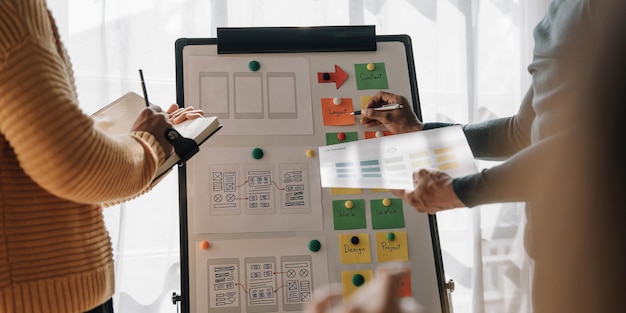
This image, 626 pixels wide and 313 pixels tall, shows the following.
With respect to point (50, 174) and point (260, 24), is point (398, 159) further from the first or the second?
point (260, 24)

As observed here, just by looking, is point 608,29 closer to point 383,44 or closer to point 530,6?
point 383,44

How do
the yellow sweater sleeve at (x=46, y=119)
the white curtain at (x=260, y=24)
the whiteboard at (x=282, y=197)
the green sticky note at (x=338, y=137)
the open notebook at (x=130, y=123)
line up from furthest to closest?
the white curtain at (x=260, y=24)
the green sticky note at (x=338, y=137)
the whiteboard at (x=282, y=197)
the open notebook at (x=130, y=123)
the yellow sweater sleeve at (x=46, y=119)

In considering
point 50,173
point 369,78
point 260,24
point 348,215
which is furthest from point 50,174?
point 260,24

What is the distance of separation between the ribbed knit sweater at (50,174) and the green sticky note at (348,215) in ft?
2.00

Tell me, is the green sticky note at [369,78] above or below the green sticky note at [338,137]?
above

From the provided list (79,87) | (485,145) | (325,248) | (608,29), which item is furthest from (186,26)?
(608,29)

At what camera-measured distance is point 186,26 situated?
179 centimetres

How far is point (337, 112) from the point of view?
1.50 metres

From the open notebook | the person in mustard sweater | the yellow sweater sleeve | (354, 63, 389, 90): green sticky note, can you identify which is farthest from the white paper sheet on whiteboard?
the yellow sweater sleeve

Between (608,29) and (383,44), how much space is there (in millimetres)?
1347

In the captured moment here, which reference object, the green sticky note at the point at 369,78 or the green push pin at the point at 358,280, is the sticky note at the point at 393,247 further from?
the green sticky note at the point at 369,78

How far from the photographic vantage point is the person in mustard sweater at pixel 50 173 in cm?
70

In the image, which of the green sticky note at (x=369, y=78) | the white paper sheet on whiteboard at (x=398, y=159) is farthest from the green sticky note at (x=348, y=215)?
the green sticky note at (x=369, y=78)

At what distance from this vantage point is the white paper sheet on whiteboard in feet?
3.86
